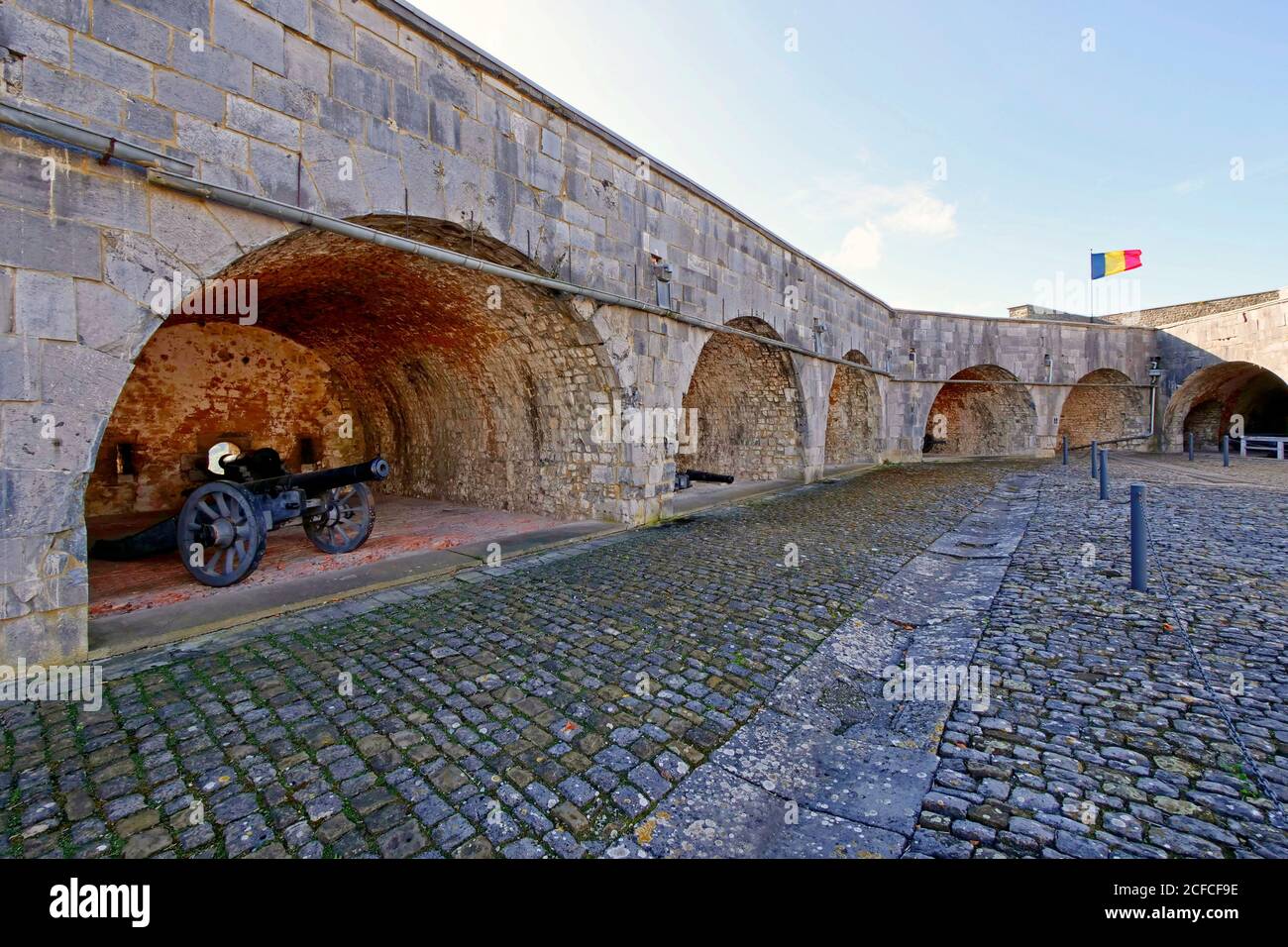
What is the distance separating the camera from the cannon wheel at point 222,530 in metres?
4.89

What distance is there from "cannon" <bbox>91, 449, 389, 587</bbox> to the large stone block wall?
4.89 ft

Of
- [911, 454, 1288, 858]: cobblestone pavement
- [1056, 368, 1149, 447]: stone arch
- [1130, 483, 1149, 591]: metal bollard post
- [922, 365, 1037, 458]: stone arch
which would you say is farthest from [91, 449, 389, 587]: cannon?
[1056, 368, 1149, 447]: stone arch

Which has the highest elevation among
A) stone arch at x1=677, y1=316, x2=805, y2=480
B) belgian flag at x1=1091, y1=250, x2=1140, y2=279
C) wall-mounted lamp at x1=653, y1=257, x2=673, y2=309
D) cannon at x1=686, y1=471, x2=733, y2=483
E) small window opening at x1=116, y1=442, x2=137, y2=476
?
belgian flag at x1=1091, y1=250, x2=1140, y2=279

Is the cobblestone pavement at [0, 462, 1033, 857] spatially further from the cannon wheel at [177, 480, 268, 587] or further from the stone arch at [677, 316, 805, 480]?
the stone arch at [677, 316, 805, 480]

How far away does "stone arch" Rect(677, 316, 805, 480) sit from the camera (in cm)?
1220

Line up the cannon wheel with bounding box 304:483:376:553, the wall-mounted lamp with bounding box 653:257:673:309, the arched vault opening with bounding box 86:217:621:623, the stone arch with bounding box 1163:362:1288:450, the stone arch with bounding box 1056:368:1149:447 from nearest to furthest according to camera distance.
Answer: the cannon wheel with bounding box 304:483:376:553 < the arched vault opening with bounding box 86:217:621:623 < the wall-mounted lamp with bounding box 653:257:673:309 < the stone arch with bounding box 1163:362:1288:450 < the stone arch with bounding box 1056:368:1149:447

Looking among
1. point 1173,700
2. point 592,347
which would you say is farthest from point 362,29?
point 1173,700

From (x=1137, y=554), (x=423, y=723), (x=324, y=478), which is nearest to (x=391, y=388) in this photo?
(x=324, y=478)

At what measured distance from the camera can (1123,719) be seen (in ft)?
8.39

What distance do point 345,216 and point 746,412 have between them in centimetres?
1016

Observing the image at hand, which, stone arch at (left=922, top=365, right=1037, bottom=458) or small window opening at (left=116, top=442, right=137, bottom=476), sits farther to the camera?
stone arch at (left=922, top=365, right=1037, bottom=458)

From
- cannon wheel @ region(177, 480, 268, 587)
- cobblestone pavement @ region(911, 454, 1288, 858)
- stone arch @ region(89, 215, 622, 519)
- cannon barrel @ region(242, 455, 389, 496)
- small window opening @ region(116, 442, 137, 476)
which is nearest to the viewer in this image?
cobblestone pavement @ region(911, 454, 1288, 858)

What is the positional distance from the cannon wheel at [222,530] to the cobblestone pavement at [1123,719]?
538 centimetres
